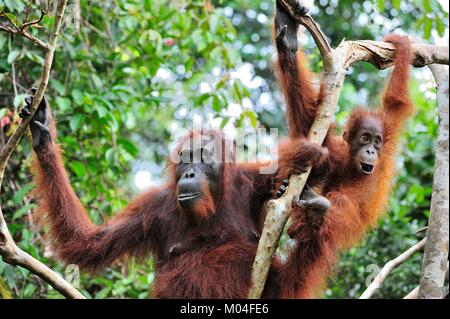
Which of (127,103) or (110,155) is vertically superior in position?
(127,103)

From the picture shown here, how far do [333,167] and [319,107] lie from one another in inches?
25.4

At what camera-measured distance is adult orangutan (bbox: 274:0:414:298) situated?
3.88 meters

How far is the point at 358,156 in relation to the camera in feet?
14.2

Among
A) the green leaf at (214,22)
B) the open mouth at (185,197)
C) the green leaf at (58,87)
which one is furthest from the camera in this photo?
the green leaf at (214,22)

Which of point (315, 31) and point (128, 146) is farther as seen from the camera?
point (128, 146)

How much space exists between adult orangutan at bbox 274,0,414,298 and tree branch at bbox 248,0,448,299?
0.39 ft

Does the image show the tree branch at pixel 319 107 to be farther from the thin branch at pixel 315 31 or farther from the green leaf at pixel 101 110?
the green leaf at pixel 101 110

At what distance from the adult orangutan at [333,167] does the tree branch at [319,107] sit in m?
0.12

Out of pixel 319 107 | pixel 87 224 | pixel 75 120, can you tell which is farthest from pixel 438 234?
pixel 75 120

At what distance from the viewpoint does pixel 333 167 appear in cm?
426

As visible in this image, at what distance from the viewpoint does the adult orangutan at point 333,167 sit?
12.7 feet

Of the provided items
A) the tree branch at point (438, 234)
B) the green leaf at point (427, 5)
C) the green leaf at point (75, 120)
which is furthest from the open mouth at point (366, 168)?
the green leaf at point (75, 120)

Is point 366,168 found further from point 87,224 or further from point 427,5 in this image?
point 87,224
